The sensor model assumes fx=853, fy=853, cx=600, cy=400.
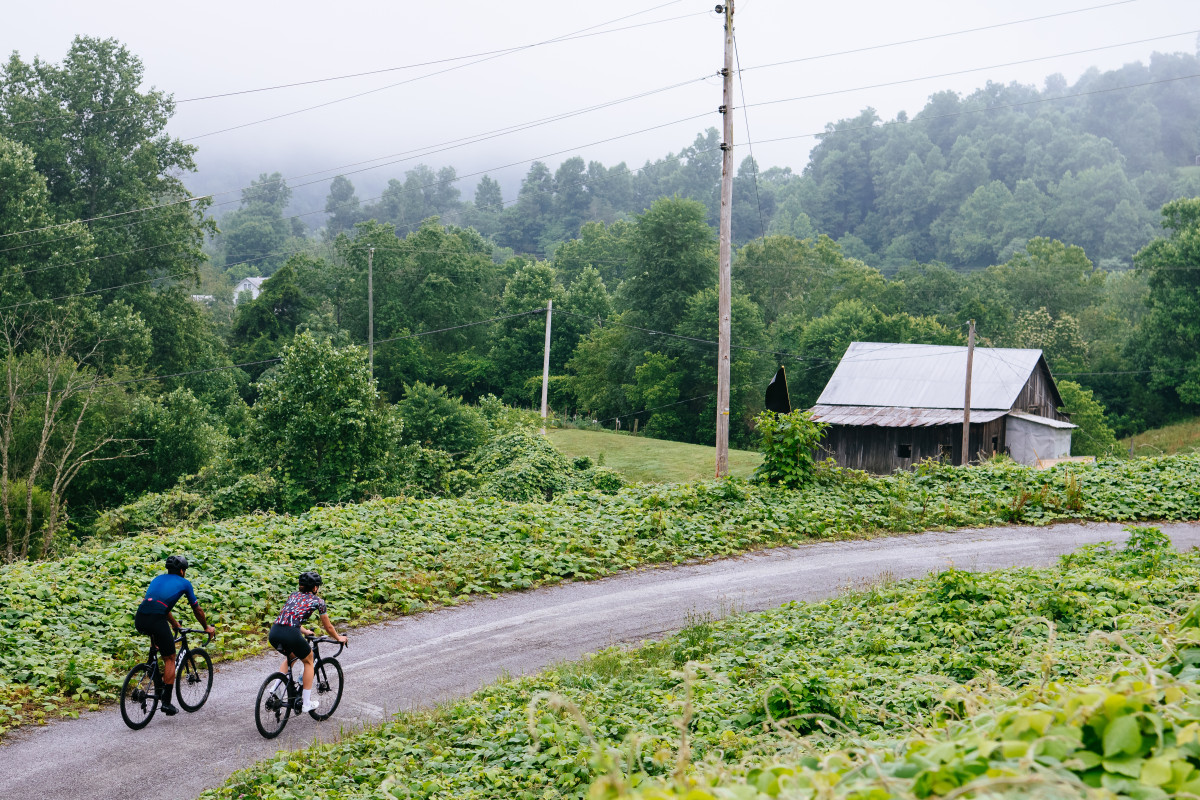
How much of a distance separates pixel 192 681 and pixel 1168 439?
208 feet

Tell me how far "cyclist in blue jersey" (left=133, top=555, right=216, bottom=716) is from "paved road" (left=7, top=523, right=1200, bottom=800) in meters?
0.48

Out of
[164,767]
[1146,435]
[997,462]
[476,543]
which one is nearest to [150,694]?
[164,767]

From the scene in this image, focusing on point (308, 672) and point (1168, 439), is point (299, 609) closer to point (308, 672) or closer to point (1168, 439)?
point (308, 672)

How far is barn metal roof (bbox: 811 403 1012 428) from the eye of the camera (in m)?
39.5

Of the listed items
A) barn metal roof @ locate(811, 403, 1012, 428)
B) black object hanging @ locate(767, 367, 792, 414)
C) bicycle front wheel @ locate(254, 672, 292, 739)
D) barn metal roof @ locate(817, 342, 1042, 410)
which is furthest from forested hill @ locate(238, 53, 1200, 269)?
bicycle front wheel @ locate(254, 672, 292, 739)

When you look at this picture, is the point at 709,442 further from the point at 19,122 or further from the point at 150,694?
the point at 150,694

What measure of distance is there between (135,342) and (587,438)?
86.2ft

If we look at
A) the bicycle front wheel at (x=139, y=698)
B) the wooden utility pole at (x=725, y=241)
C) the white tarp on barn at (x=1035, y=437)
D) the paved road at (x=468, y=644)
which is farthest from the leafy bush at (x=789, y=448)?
the white tarp on barn at (x=1035, y=437)

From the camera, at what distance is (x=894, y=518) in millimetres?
19094

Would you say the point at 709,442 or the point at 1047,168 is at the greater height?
the point at 1047,168

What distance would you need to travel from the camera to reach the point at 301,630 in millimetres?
9508

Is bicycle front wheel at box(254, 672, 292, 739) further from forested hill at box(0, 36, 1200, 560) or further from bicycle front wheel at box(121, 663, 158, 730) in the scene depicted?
forested hill at box(0, 36, 1200, 560)

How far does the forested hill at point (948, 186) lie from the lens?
12312 centimetres

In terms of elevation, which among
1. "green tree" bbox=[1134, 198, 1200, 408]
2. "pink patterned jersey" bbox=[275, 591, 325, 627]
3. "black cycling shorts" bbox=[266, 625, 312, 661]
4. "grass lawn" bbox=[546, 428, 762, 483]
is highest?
"green tree" bbox=[1134, 198, 1200, 408]
